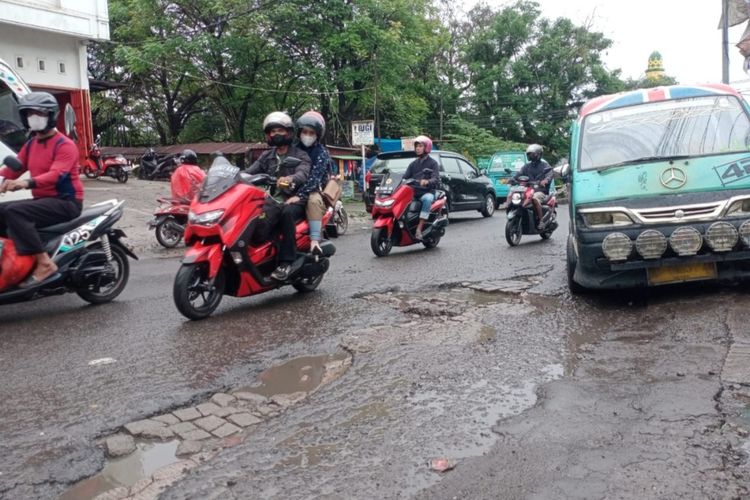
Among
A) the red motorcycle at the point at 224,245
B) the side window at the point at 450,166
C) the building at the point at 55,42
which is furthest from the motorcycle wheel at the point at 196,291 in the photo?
the building at the point at 55,42

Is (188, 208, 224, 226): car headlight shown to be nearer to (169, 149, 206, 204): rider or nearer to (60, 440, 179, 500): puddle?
(60, 440, 179, 500): puddle

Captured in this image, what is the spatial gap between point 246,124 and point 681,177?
30767 mm

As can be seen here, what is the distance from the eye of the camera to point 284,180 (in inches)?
239

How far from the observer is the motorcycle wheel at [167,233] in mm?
11352

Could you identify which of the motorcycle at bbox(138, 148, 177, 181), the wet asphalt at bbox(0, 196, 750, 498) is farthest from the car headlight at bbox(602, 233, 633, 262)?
the motorcycle at bbox(138, 148, 177, 181)

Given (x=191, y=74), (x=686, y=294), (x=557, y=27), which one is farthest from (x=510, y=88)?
(x=686, y=294)

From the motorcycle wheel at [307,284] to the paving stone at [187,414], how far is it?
319cm

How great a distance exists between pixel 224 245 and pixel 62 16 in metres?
15.9

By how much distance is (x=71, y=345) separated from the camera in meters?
5.01

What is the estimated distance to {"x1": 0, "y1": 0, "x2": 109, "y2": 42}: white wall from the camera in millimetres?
16961

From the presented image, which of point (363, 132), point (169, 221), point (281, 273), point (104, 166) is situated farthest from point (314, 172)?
point (104, 166)

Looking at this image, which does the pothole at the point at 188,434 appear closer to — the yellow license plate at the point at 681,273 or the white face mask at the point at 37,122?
the yellow license plate at the point at 681,273

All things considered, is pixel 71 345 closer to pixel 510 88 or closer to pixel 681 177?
pixel 681 177

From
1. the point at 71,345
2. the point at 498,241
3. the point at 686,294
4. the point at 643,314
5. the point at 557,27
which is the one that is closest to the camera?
the point at 71,345
